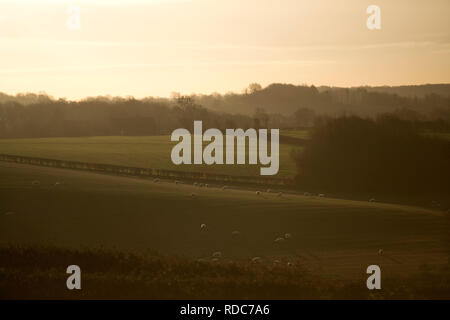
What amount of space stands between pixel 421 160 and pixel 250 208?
31056 millimetres

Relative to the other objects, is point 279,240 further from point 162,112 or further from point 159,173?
point 162,112

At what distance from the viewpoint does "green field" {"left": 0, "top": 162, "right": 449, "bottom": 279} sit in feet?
78.2

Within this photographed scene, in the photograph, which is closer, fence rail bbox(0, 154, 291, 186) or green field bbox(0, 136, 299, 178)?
fence rail bbox(0, 154, 291, 186)

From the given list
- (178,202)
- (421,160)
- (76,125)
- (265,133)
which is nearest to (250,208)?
(178,202)

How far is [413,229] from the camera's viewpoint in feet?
98.6

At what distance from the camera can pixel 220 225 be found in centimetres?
2969

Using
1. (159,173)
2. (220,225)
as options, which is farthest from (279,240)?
(159,173)

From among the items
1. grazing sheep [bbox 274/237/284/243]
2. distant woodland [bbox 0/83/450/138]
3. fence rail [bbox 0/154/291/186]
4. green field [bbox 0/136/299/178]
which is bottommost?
grazing sheep [bbox 274/237/284/243]

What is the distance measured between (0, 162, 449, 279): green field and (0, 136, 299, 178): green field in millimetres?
22476

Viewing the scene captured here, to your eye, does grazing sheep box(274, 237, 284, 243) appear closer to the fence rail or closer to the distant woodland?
the fence rail

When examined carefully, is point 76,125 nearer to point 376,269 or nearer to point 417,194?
point 417,194

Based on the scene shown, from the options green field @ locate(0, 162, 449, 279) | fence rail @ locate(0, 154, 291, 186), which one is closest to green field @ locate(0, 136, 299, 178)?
fence rail @ locate(0, 154, 291, 186)

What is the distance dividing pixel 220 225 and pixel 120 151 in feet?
163

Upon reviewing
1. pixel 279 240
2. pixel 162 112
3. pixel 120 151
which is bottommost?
pixel 279 240
